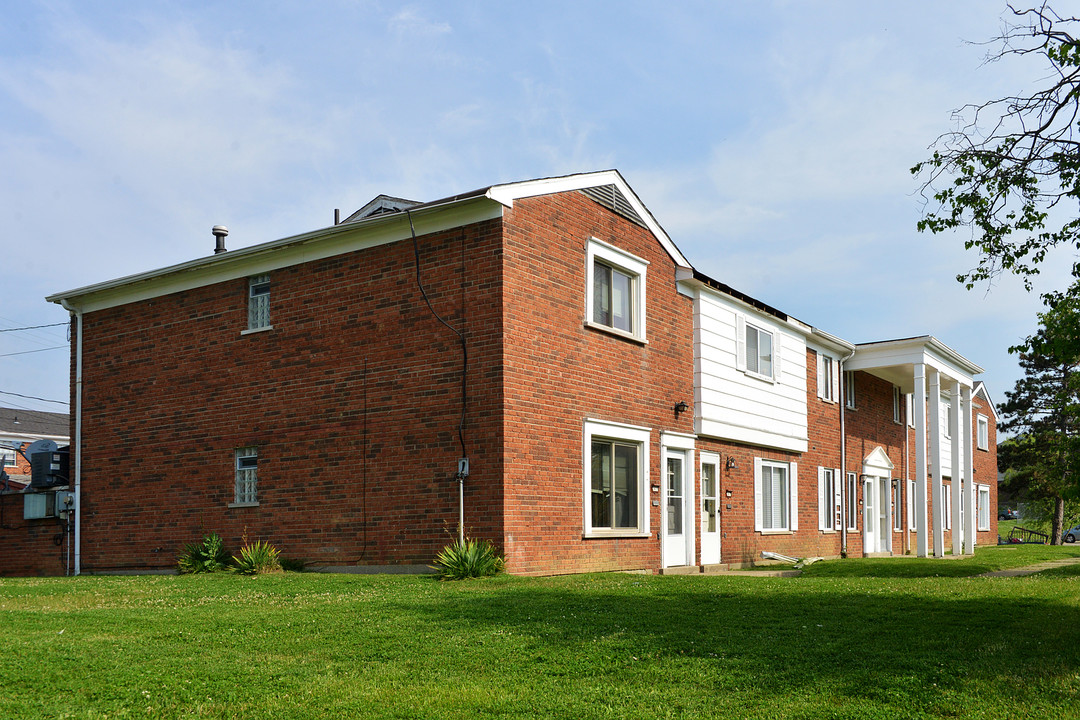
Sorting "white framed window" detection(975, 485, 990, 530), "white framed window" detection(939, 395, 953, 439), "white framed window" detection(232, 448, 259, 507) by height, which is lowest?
"white framed window" detection(975, 485, 990, 530)

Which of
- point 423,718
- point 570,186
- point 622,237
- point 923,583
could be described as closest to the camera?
point 423,718

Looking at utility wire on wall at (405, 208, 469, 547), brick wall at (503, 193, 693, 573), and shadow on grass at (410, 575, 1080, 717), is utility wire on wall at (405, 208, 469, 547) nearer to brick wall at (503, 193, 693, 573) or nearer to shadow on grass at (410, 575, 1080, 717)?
brick wall at (503, 193, 693, 573)

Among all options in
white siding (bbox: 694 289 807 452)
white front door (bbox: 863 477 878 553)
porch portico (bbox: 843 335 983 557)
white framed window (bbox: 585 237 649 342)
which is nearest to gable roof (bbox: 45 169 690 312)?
white framed window (bbox: 585 237 649 342)

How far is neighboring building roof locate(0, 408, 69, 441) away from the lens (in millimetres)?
45438

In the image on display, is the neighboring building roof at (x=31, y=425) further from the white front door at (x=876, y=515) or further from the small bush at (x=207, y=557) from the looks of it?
the white front door at (x=876, y=515)

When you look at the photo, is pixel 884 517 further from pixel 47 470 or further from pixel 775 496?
pixel 47 470

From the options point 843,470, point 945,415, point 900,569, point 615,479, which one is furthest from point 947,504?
point 615,479

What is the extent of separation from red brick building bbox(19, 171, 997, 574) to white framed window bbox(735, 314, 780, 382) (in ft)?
0.23

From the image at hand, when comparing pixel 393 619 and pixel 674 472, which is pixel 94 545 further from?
pixel 393 619

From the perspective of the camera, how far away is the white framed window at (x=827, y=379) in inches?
1034

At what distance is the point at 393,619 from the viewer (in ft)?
32.0

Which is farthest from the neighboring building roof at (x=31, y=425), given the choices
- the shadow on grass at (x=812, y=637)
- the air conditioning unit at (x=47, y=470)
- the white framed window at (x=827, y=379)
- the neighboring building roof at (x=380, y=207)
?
the shadow on grass at (x=812, y=637)

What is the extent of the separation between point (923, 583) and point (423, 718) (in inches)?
408

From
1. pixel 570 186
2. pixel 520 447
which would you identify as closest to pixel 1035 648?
pixel 520 447
